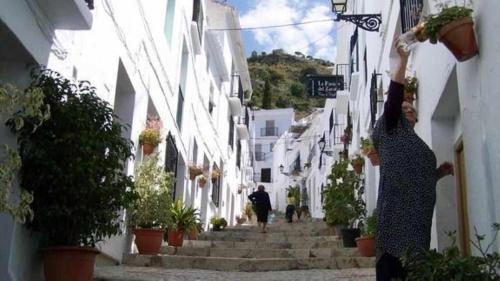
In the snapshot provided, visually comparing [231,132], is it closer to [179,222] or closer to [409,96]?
[179,222]

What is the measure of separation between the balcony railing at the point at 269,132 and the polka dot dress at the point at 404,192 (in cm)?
5198

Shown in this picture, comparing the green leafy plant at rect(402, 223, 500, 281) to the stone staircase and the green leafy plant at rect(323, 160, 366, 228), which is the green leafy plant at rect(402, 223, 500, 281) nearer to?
the stone staircase

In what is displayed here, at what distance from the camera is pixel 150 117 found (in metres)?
10.3

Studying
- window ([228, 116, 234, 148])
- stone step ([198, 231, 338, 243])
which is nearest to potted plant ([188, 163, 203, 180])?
stone step ([198, 231, 338, 243])

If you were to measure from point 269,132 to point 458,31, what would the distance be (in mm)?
52508

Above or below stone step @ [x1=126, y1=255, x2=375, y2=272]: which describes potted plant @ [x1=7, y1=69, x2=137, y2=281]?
above

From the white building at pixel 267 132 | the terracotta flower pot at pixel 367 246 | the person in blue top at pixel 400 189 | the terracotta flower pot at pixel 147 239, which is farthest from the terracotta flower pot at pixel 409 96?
the white building at pixel 267 132

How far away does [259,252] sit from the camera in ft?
31.1

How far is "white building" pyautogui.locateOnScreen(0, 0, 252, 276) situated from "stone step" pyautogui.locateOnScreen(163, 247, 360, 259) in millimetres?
1130

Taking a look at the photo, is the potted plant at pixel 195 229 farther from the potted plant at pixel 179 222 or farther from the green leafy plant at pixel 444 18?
the green leafy plant at pixel 444 18

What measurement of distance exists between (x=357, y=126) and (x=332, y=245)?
438 cm

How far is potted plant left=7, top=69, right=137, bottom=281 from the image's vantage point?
17.1 ft

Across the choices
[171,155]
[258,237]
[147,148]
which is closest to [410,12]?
[147,148]

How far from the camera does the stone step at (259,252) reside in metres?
9.48
